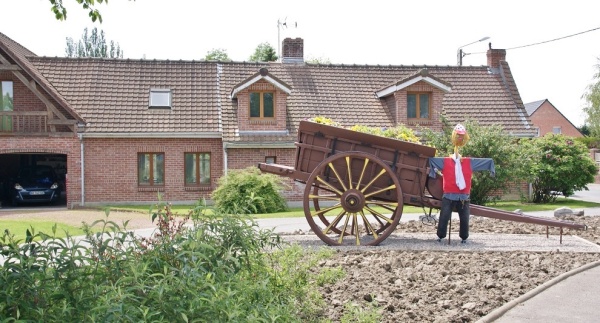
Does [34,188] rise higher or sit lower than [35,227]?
higher

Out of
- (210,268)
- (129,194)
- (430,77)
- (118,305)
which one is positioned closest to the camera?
(118,305)

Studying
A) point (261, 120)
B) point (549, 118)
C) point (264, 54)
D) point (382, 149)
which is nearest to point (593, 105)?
point (549, 118)

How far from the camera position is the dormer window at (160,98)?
27.5 m

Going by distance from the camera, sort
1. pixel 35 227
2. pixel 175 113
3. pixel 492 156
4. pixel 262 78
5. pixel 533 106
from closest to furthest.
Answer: pixel 35 227, pixel 492 156, pixel 262 78, pixel 175 113, pixel 533 106

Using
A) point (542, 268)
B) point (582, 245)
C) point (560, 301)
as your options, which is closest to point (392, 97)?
point (582, 245)

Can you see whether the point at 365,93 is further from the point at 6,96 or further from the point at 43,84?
the point at 6,96

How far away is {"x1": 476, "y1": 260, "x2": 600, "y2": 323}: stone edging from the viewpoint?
23.0 ft

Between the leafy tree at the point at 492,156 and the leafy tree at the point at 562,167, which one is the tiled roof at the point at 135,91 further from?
the leafy tree at the point at 562,167

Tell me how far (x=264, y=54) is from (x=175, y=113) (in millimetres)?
38999

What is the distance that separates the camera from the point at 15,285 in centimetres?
459

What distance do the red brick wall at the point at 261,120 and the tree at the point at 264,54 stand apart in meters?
36.1

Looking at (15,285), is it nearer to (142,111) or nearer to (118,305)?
(118,305)

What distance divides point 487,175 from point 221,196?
895 cm

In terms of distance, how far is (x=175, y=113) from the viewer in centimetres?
2709
